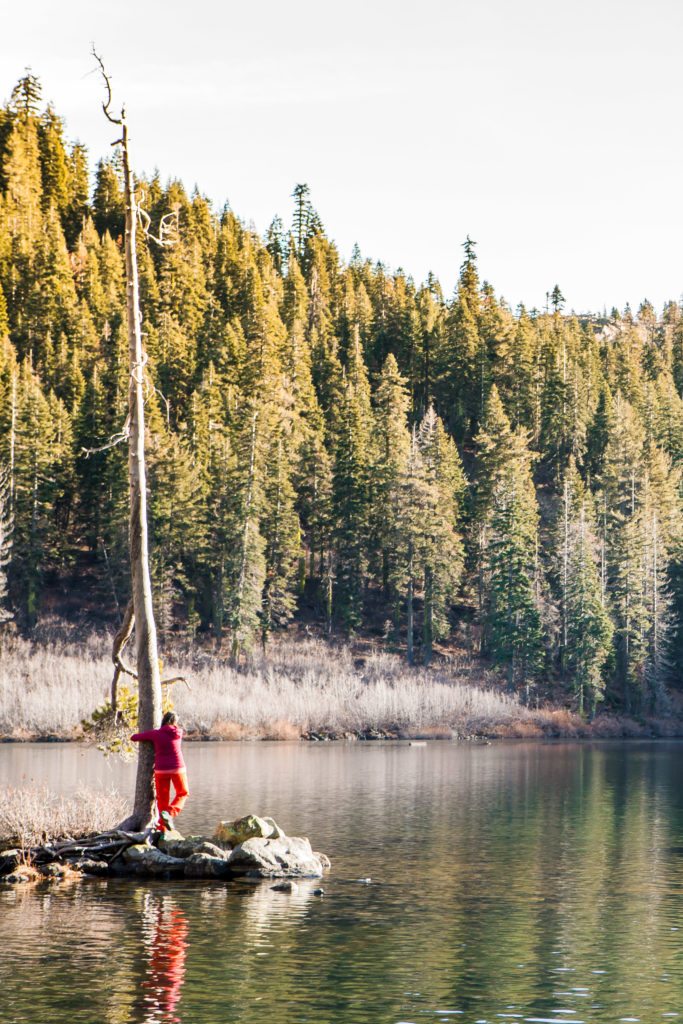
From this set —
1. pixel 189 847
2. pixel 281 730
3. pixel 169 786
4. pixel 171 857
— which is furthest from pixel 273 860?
pixel 281 730

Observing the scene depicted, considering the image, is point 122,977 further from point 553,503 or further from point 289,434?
point 553,503

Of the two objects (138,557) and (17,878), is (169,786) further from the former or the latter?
(138,557)

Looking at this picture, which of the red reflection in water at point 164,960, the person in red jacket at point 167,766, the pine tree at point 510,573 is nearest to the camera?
the red reflection in water at point 164,960

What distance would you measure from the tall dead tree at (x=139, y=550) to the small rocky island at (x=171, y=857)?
0.62m

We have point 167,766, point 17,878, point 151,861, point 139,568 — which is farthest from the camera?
point 139,568

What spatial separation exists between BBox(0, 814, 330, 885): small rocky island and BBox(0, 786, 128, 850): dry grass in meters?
0.26

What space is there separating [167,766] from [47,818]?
2.17 metres

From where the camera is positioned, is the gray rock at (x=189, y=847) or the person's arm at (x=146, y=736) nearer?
the gray rock at (x=189, y=847)

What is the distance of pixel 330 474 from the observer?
9619 cm

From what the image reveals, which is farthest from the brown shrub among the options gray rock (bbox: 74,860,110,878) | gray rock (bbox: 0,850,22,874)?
gray rock (bbox: 0,850,22,874)

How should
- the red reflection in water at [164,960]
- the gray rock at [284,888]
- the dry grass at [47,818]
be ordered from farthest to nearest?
the dry grass at [47,818] → the gray rock at [284,888] → the red reflection in water at [164,960]

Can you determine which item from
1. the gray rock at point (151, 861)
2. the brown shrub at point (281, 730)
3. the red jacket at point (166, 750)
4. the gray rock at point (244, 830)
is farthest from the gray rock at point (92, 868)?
the brown shrub at point (281, 730)

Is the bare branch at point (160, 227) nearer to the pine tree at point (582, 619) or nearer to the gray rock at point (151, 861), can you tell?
the gray rock at point (151, 861)

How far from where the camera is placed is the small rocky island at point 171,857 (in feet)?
69.0
